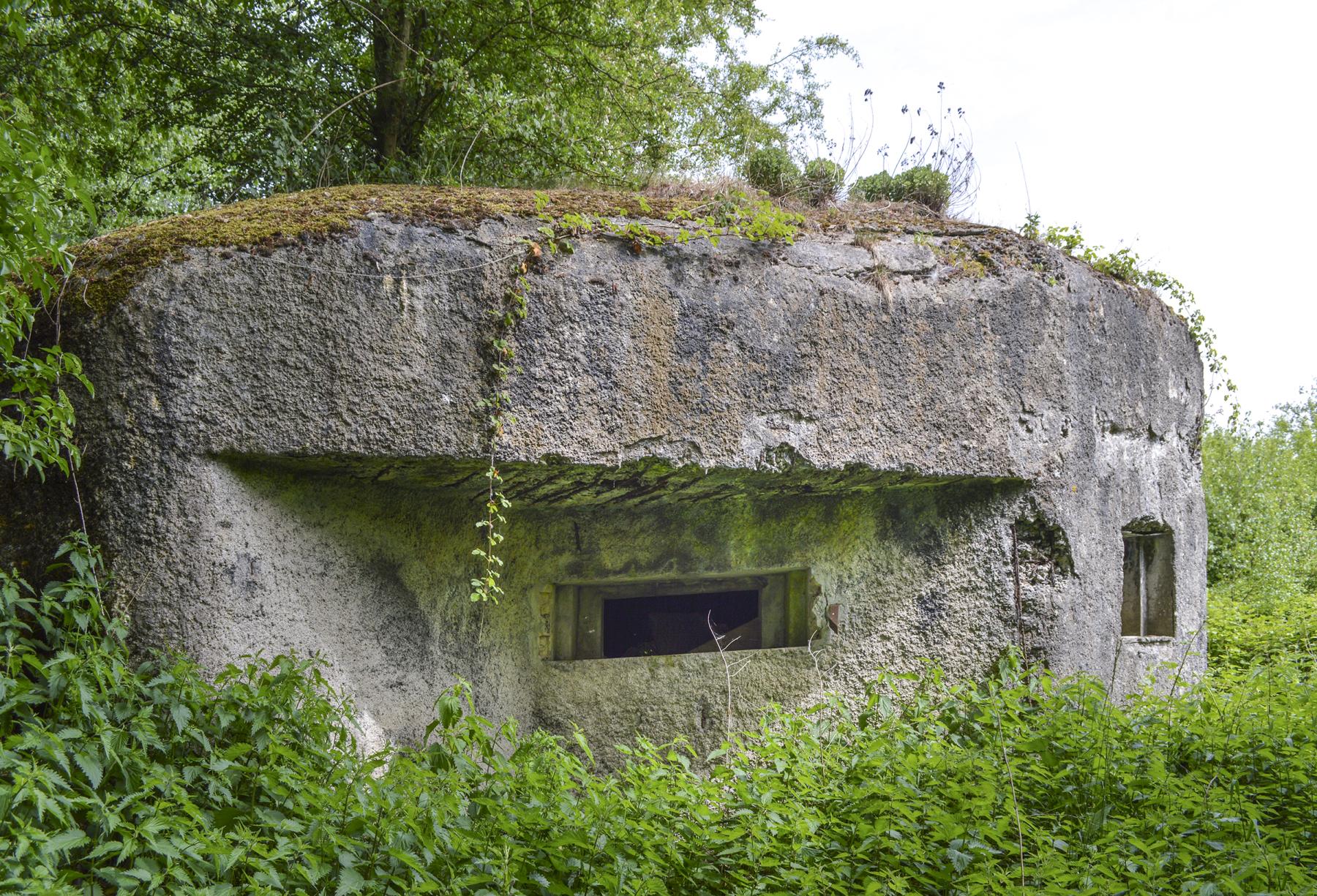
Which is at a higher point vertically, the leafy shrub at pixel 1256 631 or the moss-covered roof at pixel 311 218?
the moss-covered roof at pixel 311 218

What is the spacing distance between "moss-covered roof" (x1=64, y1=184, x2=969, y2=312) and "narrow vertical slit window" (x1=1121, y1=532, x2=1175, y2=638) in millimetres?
2318

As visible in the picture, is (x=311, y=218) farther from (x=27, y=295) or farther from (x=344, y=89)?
(x=344, y=89)

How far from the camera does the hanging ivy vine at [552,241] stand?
141 inches

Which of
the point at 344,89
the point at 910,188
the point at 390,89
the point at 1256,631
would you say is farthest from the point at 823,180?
the point at 1256,631

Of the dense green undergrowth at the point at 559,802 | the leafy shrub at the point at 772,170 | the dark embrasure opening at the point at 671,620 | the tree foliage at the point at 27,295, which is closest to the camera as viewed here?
the dense green undergrowth at the point at 559,802

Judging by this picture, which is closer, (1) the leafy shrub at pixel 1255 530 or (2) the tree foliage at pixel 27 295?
(2) the tree foliage at pixel 27 295

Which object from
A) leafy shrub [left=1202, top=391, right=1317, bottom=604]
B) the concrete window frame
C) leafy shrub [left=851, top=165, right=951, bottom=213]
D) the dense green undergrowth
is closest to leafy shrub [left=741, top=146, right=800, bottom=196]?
leafy shrub [left=851, top=165, right=951, bottom=213]

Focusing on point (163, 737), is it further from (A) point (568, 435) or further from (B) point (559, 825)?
(A) point (568, 435)

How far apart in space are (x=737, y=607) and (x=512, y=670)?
1.23m

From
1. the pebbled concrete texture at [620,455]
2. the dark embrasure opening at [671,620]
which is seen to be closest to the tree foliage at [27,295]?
the pebbled concrete texture at [620,455]

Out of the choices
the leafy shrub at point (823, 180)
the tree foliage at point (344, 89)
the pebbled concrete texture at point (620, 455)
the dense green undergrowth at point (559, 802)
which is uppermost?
the tree foliage at point (344, 89)

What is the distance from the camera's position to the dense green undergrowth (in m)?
2.49

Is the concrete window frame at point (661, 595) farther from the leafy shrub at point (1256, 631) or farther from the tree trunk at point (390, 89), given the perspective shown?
the leafy shrub at point (1256, 631)

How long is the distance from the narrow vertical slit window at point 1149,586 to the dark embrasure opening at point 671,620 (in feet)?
7.16
